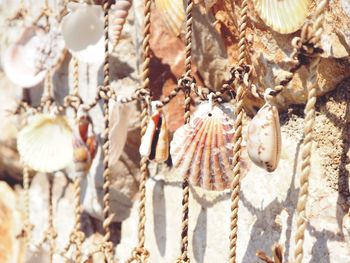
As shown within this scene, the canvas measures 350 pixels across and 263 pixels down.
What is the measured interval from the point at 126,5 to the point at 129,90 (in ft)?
0.40

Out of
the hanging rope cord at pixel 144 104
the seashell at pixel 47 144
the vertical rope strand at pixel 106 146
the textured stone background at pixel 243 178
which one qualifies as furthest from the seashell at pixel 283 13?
the seashell at pixel 47 144

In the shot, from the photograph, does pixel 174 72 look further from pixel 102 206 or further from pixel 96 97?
pixel 102 206

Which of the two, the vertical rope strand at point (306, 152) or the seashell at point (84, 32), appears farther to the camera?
the seashell at point (84, 32)

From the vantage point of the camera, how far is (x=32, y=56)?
0.96 metres

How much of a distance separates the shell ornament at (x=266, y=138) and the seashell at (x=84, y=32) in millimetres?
343

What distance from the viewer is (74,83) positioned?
861 mm

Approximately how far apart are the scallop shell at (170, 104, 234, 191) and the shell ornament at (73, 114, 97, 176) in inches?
8.8

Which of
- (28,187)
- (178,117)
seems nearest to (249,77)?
(178,117)

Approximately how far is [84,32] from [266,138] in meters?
0.40

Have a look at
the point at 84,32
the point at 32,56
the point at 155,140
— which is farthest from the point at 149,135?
the point at 32,56

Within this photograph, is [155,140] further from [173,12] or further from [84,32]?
[84,32]

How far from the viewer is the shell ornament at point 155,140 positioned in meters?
0.66

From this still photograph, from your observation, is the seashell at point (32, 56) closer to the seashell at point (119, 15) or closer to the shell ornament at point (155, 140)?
the seashell at point (119, 15)

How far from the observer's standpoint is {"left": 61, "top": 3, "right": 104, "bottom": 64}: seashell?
2.69 feet
